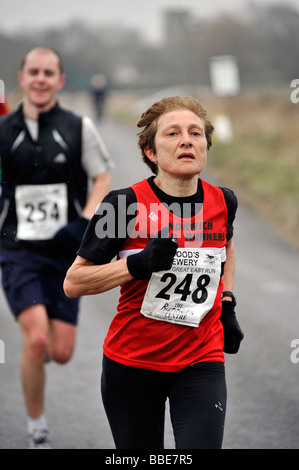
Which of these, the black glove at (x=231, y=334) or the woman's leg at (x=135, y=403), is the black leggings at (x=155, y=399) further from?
the black glove at (x=231, y=334)

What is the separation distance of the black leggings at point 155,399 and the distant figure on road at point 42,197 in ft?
5.17

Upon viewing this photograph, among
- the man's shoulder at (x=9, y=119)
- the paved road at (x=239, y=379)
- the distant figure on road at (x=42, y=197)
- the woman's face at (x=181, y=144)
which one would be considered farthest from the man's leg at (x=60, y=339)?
the woman's face at (x=181, y=144)

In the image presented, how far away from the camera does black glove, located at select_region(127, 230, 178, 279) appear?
252cm

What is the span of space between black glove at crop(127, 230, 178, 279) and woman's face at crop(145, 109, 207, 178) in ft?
0.94

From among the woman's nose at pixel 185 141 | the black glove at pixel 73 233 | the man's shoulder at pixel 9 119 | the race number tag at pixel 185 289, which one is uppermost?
the man's shoulder at pixel 9 119

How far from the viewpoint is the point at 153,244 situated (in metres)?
Result: 2.54

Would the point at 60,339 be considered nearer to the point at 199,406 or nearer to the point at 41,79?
the point at 41,79

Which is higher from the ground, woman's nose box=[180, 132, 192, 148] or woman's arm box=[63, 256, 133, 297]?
woman's nose box=[180, 132, 192, 148]

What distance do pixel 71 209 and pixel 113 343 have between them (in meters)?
1.76

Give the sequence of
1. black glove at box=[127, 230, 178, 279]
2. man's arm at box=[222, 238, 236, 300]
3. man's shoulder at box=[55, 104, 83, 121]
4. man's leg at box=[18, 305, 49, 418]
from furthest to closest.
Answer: man's shoulder at box=[55, 104, 83, 121]
man's leg at box=[18, 305, 49, 418]
man's arm at box=[222, 238, 236, 300]
black glove at box=[127, 230, 178, 279]

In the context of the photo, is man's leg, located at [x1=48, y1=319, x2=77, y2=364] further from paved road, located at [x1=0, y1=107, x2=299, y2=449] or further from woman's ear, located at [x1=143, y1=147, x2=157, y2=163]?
woman's ear, located at [x1=143, y1=147, x2=157, y2=163]

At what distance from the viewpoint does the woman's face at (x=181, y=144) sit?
2.69 metres

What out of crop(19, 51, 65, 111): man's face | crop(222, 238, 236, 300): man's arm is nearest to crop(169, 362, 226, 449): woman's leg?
crop(222, 238, 236, 300): man's arm

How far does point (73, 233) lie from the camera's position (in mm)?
4062
